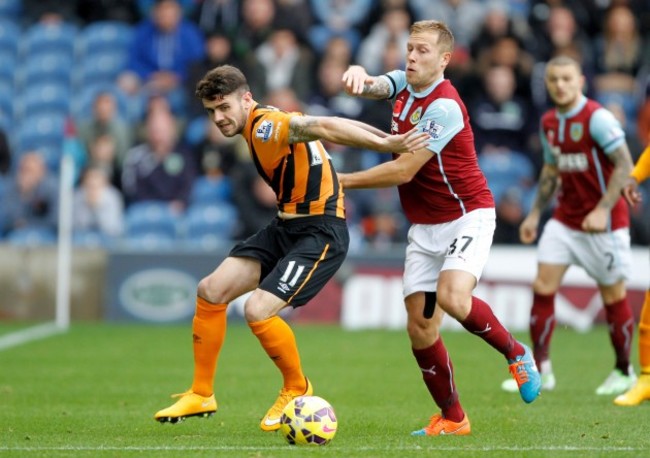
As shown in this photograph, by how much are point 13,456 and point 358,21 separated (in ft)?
45.5

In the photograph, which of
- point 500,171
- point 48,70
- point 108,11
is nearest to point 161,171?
point 48,70

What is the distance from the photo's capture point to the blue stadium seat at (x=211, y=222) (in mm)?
17594

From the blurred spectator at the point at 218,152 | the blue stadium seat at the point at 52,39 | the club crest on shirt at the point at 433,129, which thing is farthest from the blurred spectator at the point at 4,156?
the club crest on shirt at the point at 433,129

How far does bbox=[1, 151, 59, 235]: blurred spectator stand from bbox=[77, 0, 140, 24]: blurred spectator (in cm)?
391

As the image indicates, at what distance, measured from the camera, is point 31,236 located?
1770 centimetres

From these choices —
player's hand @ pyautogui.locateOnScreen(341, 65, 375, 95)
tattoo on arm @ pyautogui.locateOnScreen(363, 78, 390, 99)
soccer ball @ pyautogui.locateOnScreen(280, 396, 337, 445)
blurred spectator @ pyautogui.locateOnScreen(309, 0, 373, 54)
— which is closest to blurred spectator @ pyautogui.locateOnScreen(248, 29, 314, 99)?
blurred spectator @ pyautogui.locateOnScreen(309, 0, 373, 54)

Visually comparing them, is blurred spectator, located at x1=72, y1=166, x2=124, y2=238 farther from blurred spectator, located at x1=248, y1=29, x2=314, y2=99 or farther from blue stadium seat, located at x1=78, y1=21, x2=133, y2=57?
blue stadium seat, located at x1=78, y1=21, x2=133, y2=57

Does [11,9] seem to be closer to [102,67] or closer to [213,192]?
[102,67]

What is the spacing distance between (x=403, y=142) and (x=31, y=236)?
11.2m

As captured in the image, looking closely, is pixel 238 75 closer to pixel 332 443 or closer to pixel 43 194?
pixel 332 443

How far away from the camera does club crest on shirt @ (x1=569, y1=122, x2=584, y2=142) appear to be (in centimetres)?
1053

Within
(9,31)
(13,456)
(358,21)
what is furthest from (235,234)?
(13,456)

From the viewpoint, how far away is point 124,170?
1805 cm

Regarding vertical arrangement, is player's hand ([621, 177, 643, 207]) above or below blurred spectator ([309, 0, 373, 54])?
below
